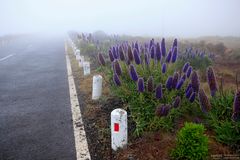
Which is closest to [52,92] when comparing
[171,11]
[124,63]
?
[124,63]

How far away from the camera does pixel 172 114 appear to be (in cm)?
541

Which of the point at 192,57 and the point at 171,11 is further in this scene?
the point at 171,11

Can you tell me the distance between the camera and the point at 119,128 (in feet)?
15.2

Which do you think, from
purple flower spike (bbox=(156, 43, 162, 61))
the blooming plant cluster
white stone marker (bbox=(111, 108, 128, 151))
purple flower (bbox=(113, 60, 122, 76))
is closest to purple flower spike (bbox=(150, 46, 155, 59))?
the blooming plant cluster

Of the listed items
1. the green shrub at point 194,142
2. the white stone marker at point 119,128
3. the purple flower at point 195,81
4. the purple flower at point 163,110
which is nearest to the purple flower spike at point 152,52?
the purple flower at point 195,81

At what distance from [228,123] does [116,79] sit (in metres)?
2.15

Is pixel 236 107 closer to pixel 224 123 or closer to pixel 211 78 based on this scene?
pixel 224 123

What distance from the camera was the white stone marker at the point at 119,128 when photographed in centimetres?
459

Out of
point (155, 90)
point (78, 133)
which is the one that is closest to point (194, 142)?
Result: point (155, 90)

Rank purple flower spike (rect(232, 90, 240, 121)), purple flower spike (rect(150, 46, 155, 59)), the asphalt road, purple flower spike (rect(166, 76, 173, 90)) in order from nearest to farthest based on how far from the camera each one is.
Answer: purple flower spike (rect(232, 90, 240, 121))
the asphalt road
purple flower spike (rect(166, 76, 173, 90))
purple flower spike (rect(150, 46, 155, 59))

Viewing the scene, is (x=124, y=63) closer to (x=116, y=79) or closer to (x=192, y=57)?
(x=116, y=79)

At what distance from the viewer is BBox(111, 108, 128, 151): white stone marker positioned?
459 centimetres

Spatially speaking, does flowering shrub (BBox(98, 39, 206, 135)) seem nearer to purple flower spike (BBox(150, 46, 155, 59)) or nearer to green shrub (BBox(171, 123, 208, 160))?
purple flower spike (BBox(150, 46, 155, 59))

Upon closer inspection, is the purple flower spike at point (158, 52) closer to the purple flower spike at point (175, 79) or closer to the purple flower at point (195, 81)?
the purple flower spike at point (175, 79)
